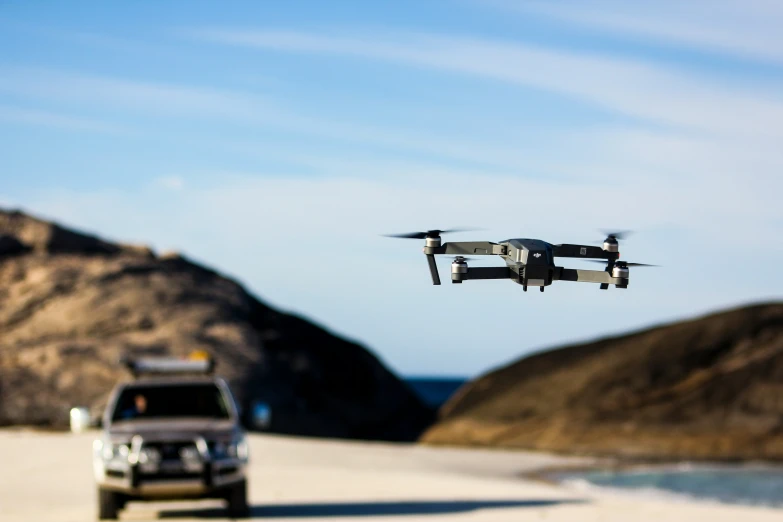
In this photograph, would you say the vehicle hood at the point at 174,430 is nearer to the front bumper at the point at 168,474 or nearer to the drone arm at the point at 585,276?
the front bumper at the point at 168,474

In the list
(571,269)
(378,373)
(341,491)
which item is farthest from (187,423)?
(378,373)

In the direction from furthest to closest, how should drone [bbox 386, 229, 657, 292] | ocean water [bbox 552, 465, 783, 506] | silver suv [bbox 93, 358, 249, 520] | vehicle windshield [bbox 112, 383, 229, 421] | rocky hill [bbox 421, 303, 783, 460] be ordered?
1. rocky hill [bbox 421, 303, 783, 460]
2. ocean water [bbox 552, 465, 783, 506]
3. vehicle windshield [bbox 112, 383, 229, 421]
4. silver suv [bbox 93, 358, 249, 520]
5. drone [bbox 386, 229, 657, 292]

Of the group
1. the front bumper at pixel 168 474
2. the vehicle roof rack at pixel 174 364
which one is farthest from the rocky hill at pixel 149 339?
the front bumper at pixel 168 474

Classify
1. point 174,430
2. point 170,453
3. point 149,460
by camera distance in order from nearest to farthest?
point 149,460
point 170,453
point 174,430

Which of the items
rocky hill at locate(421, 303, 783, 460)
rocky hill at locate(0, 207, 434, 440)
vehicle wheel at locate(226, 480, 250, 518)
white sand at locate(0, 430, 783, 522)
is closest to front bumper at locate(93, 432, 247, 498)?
vehicle wheel at locate(226, 480, 250, 518)

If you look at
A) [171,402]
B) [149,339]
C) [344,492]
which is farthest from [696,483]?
[171,402]

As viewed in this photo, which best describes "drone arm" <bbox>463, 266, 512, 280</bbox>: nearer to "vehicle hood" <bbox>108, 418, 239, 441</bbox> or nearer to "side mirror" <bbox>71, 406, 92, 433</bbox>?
"side mirror" <bbox>71, 406, 92, 433</bbox>

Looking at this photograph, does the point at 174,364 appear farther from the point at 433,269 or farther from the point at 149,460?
the point at 433,269
